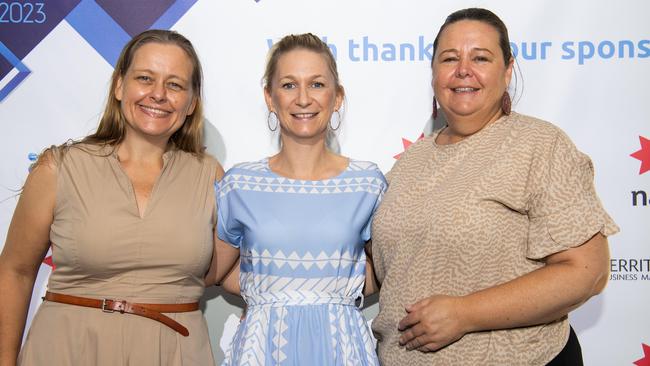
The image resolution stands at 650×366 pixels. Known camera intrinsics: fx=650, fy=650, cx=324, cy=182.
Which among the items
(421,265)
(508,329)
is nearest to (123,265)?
(421,265)

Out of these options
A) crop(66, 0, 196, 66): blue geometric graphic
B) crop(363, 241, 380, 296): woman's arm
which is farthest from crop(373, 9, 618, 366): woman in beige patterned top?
crop(66, 0, 196, 66): blue geometric graphic

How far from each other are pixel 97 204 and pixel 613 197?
5.57 ft

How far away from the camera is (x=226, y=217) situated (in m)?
1.88

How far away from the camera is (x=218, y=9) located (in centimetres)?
234

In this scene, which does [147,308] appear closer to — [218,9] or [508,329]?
[508,329]

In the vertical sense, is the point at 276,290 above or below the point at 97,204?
below

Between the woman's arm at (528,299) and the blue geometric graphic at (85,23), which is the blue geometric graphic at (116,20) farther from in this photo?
the woman's arm at (528,299)

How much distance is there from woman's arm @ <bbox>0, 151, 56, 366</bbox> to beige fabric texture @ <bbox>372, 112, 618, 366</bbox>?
946 mm

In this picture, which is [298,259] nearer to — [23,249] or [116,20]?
A: [23,249]

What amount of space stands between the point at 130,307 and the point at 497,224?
0.98 metres

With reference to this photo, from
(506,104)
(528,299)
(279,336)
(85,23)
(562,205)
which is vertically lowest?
(279,336)

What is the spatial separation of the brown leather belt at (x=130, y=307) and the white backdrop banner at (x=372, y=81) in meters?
0.62

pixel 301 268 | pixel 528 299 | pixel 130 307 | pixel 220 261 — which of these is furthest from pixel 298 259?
pixel 528 299

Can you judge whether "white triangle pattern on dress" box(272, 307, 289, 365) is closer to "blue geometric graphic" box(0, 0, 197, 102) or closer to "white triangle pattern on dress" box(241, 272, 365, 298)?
"white triangle pattern on dress" box(241, 272, 365, 298)
